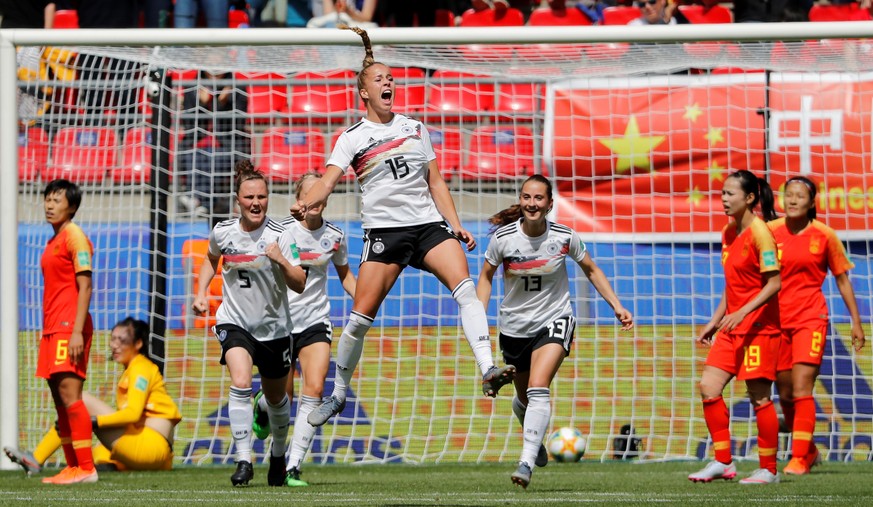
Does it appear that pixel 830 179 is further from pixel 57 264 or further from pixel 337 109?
pixel 57 264

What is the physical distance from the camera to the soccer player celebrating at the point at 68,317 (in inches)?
340

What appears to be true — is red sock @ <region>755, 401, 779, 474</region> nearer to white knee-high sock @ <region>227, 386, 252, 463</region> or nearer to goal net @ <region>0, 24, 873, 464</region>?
goal net @ <region>0, 24, 873, 464</region>

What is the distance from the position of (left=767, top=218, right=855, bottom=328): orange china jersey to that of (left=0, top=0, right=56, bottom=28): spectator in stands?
979 centimetres

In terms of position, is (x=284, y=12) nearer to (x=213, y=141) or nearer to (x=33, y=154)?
(x=213, y=141)

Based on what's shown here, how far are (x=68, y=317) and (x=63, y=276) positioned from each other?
11.1 inches

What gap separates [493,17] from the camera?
1567 cm

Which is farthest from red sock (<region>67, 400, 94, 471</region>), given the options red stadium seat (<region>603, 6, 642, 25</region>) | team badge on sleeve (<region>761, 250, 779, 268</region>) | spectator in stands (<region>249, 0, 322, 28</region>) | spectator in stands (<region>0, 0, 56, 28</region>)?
red stadium seat (<region>603, 6, 642, 25</region>)

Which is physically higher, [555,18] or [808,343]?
[555,18]

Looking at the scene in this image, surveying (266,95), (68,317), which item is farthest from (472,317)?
(266,95)

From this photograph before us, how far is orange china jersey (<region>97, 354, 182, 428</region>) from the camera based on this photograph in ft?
32.7

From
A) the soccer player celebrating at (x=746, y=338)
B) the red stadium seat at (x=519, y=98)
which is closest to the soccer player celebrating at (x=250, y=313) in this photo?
the soccer player celebrating at (x=746, y=338)

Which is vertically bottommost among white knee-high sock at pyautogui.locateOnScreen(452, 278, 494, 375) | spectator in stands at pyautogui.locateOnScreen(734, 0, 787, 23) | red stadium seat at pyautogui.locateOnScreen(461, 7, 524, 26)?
white knee-high sock at pyautogui.locateOnScreen(452, 278, 494, 375)

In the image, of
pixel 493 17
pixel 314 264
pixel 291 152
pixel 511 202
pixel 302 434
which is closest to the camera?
pixel 302 434

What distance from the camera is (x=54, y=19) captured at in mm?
15852
